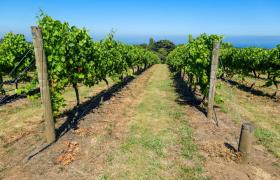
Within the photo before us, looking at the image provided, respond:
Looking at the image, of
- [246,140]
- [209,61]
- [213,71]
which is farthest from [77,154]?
[209,61]

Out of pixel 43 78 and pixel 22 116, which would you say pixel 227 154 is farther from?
pixel 22 116

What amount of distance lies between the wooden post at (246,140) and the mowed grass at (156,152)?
1.57 m

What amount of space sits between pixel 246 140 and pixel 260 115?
7.63 meters

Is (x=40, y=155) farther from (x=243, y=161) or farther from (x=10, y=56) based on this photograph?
(x=10, y=56)

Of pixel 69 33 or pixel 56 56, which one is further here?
pixel 69 33

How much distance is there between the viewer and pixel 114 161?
8477mm

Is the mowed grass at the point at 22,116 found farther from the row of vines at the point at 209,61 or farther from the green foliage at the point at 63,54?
the row of vines at the point at 209,61

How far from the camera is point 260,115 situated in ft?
49.8

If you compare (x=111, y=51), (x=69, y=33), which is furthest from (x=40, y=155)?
(x=111, y=51)

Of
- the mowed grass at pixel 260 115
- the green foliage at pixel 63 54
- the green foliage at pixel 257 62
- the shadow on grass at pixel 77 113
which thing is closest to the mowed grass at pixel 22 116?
the shadow on grass at pixel 77 113

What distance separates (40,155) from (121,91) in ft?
43.8

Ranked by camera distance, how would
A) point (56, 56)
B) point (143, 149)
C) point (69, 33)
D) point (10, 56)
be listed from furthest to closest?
point (10, 56)
point (69, 33)
point (56, 56)
point (143, 149)

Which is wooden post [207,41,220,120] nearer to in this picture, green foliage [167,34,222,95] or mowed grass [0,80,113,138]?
green foliage [167,34,222,95]

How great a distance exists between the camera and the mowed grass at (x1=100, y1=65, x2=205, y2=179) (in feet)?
25.7
